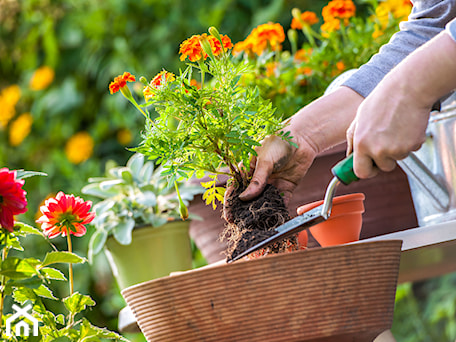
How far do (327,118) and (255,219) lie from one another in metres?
0.26

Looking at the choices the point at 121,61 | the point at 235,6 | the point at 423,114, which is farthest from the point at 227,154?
the point at 121,61

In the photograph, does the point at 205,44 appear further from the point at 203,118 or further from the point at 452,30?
the point at 452,30

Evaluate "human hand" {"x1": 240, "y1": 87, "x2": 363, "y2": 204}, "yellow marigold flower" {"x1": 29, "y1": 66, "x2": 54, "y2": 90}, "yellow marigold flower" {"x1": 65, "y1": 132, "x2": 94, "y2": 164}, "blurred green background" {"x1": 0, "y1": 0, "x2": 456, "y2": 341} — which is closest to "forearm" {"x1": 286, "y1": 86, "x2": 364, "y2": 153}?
"human hand" {"x1": 240, "y1": 87, "x2": 363, "y2": 204}

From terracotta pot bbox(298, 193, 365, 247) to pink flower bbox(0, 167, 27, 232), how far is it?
0.41 meters

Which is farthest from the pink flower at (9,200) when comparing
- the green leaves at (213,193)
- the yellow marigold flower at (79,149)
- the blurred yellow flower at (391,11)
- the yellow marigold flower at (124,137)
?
the yellow marigold flower at (79,149)

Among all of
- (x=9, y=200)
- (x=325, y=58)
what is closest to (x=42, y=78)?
(x=325, y=58)

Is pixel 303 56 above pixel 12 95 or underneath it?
underneath

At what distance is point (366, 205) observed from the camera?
1.20m

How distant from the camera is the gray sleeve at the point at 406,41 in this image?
3.02 feet

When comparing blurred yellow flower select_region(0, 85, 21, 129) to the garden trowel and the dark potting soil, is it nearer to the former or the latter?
the dark potting soil

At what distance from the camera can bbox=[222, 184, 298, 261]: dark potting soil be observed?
759 mm

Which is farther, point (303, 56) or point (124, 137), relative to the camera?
point (124, 137)

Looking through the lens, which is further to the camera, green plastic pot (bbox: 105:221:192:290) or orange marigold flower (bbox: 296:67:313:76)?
orange marigold flower (bbox: 296:67:313:76)

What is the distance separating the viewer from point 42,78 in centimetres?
269
